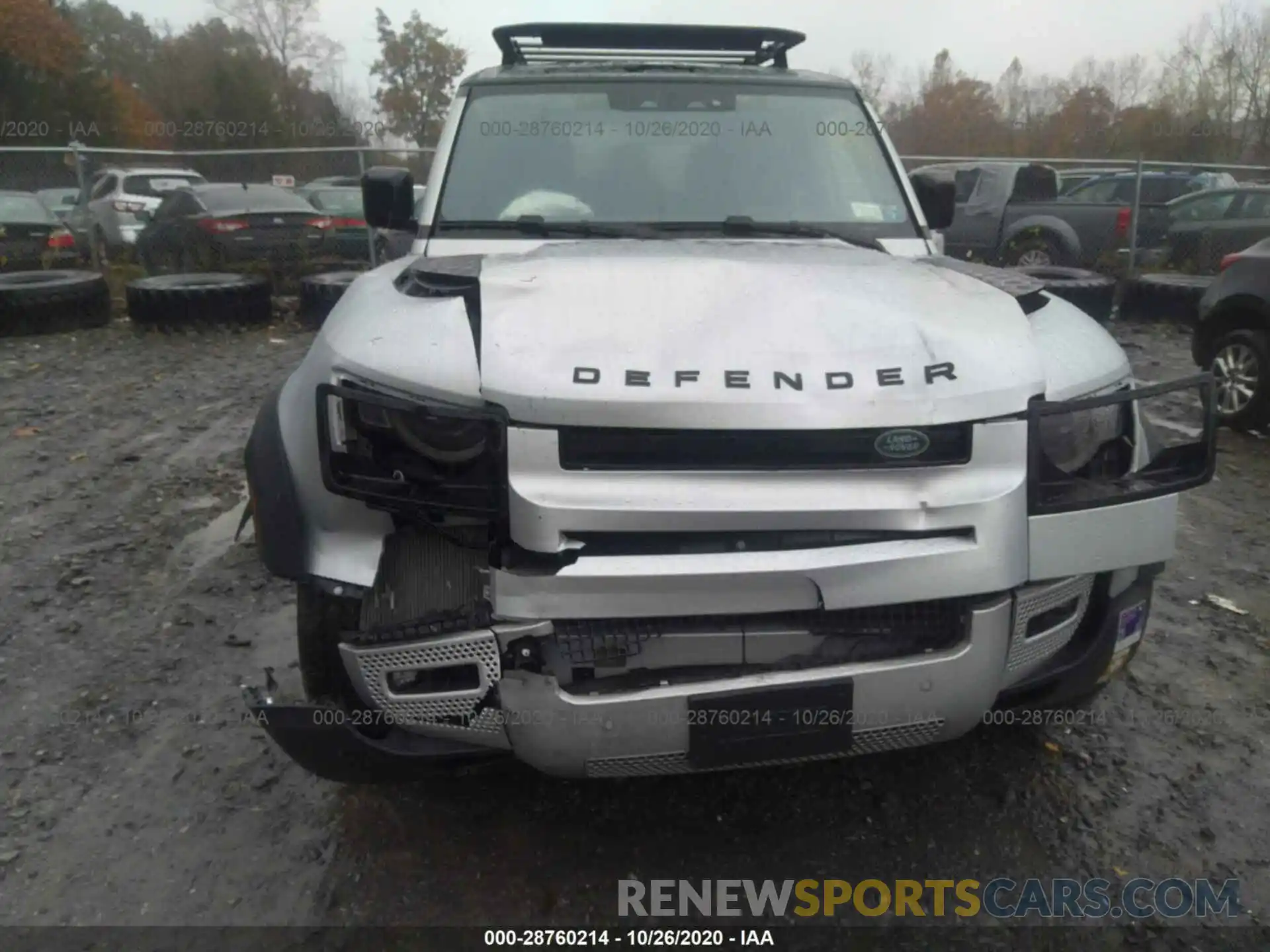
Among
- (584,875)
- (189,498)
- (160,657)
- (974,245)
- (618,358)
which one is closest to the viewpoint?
(618,358)

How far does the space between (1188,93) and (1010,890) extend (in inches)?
1527

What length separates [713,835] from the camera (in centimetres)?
245

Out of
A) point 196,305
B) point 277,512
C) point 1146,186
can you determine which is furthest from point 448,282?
point 1146,186

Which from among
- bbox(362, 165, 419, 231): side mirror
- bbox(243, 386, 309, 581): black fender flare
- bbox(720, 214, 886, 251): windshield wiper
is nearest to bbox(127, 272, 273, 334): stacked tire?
bbox(362, 165, 419, 231): side mirror

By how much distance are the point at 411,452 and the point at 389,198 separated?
6.09 feet

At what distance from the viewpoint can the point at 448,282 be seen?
229cm

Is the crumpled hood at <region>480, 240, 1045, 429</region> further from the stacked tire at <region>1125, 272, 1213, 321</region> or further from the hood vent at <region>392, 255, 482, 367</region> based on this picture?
the stacked tire at <region>1125, 272, 1213, 321</region>

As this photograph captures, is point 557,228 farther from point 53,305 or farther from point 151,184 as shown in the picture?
point 151,184

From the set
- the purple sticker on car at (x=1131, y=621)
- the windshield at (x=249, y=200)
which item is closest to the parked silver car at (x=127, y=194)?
the windshield at (x=249, y=200)

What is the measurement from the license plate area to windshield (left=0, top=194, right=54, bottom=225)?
39.8ft

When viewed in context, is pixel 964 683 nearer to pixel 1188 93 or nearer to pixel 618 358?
pixel 618 358

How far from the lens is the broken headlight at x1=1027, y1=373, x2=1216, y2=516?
1940mm

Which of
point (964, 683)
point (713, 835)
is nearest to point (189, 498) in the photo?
point (713, 835)

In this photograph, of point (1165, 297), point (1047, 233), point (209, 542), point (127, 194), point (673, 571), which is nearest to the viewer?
point (673, 571)
